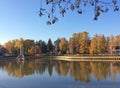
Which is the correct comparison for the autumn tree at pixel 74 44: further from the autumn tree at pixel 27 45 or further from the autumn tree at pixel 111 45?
the autumn tree at pixel 27 45

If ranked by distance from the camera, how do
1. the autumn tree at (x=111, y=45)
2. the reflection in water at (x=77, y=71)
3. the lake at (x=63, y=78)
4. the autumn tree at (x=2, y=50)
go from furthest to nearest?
the autumn tree at (x=2, y=50)
the autumn tree at (x=111, y=45)
the reflection in water at (x=77, y=71)
the lake at (x=63, y=78)

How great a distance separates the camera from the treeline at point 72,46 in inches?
2842

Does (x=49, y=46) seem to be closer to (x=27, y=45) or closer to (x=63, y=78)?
(x=27, y=45)

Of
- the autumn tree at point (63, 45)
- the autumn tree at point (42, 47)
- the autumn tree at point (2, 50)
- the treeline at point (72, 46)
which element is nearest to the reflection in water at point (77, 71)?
the treeline at point (72, 46)

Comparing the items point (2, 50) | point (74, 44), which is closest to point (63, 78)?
point (74, 44)

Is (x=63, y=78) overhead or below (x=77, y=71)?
below

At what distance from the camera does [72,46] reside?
3172 inches

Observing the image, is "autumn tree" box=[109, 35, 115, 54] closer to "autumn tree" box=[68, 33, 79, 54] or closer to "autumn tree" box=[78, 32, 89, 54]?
"autumn tree" box=[78, 32, 89, 54]

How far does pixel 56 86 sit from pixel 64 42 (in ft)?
214

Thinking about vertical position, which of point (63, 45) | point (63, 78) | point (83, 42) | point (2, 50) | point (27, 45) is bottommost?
point (63, 78)

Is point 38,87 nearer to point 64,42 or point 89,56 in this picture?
point 89,56

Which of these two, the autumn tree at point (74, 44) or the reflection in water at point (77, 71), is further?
the autumn tree at point (74, 44)

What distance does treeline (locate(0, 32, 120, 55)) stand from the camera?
72.2 m

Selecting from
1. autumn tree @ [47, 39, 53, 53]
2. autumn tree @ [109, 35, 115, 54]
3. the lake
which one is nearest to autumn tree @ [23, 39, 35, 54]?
autumn tree @ [47, 39, 53, 53]
